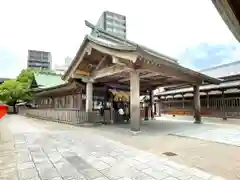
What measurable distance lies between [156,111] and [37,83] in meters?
15.9

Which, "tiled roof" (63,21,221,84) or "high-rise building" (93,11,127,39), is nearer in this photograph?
"tiled roof" (63,21,221,84)

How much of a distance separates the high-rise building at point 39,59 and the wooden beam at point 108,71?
301 ft

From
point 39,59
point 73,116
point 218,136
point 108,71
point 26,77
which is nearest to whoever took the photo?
point 218,136

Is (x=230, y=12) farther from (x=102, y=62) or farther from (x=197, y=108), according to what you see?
(x=197, y=108)

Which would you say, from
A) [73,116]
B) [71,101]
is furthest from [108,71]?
[71,101]

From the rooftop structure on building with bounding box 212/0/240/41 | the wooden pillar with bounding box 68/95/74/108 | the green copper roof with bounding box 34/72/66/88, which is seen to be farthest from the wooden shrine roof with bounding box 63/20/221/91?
the green copper roof with bounding box 34/72/66/88

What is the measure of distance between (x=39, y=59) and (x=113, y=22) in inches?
1733

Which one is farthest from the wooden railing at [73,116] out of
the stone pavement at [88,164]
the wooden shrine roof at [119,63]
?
the stone pavement at [88,164]

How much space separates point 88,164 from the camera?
4480mm

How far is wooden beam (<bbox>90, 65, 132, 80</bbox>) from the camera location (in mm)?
9666

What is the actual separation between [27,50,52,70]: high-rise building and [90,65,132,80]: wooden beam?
301 feet

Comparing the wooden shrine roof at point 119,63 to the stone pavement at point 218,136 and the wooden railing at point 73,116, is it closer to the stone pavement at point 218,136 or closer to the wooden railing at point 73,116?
the wooden railing at point 73,116

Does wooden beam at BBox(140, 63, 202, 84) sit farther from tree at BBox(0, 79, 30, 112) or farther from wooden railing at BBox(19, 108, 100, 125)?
tree at BBox(0, 79, 30, 112)

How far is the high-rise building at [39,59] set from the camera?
9793cm
